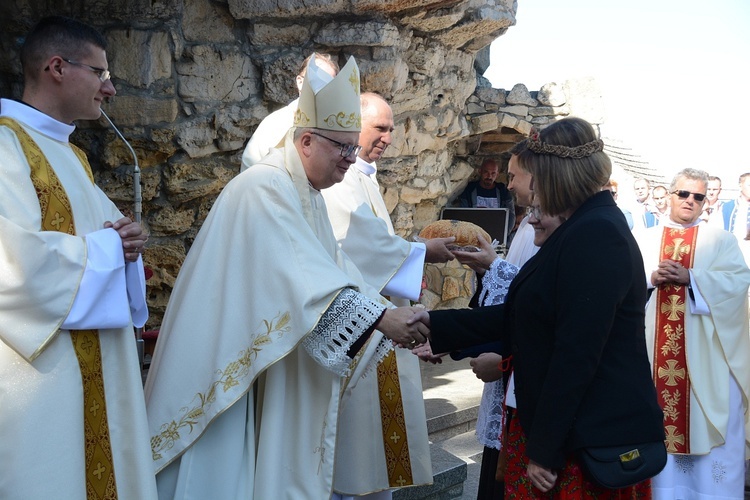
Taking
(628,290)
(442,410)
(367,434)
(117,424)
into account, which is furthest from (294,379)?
(442,410)

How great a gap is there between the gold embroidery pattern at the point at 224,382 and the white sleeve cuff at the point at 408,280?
114cm

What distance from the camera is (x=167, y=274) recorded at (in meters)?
5.75

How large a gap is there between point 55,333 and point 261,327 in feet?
2.10

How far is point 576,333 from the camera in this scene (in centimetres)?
222

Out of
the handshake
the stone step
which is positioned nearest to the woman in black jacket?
the handshake

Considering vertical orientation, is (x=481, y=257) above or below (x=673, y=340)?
above

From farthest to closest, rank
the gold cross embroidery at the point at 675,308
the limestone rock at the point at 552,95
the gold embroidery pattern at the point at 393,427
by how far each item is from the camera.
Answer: the limestone rock at the point at 552,95
the gold cross embroidery at the point at 675,308
the gold embroidery pattern at the point at 393,427

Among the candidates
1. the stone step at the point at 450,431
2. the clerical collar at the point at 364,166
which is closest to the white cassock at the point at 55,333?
the clerical collar at the point at 364,166

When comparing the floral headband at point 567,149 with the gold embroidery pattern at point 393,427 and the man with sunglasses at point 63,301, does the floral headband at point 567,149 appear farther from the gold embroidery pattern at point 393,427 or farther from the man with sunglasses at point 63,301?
the gold embroidery pattern at point 393,427

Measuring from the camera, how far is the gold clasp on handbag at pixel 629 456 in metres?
2.22

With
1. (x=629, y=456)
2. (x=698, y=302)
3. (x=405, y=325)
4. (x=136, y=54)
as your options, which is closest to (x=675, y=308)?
(x=698, y=302)

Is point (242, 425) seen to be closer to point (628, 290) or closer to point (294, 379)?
point (294, 379)

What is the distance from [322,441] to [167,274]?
11.1ft

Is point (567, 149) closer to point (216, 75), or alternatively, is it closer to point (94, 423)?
point (94, 423)
